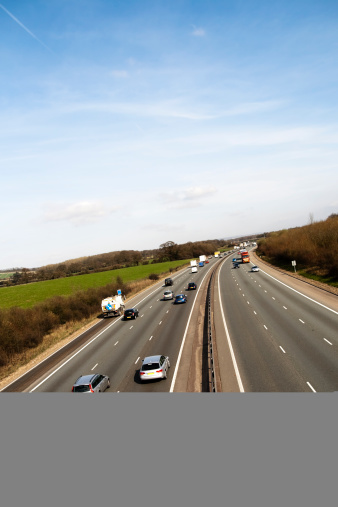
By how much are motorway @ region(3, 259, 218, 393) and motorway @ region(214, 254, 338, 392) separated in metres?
2.85

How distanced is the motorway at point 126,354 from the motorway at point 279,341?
285 cm

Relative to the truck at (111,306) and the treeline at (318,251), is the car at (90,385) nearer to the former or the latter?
the truck at (111,306)

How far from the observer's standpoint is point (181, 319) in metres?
39.1

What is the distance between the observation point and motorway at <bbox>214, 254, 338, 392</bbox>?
61.7 ft

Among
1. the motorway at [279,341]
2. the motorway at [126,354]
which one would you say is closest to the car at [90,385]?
the motorway at [126,354]

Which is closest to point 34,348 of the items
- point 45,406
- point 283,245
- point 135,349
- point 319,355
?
point 135,349

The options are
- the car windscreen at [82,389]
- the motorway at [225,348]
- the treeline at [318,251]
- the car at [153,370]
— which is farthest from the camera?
the treeline at [318,251]

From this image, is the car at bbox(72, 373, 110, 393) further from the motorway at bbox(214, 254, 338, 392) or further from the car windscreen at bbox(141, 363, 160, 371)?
the motorway at bbox(214, 254, 338, 392)

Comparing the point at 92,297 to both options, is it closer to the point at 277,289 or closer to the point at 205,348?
the point at 277,289

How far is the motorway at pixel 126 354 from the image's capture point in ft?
72.6

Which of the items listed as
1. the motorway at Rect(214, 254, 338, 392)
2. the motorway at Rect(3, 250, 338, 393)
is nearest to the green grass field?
the motorway at Rect(3, 250, 338, 393)

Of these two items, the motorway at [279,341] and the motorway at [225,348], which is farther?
the motorway at [225,348]

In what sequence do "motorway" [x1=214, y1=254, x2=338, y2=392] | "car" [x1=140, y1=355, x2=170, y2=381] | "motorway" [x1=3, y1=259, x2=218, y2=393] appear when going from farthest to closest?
"motorway" [x1=3, y1=259, x2=218, y2=393] < "car" [x1=140, y1=355, x2=170, y2=381] < "motorway" [x1=214, y1=254, x2=338, y2=392]

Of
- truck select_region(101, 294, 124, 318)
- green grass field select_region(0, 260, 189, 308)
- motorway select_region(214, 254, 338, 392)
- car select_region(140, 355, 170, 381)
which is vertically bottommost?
motorway select_region(214, 254, 338, 392)
